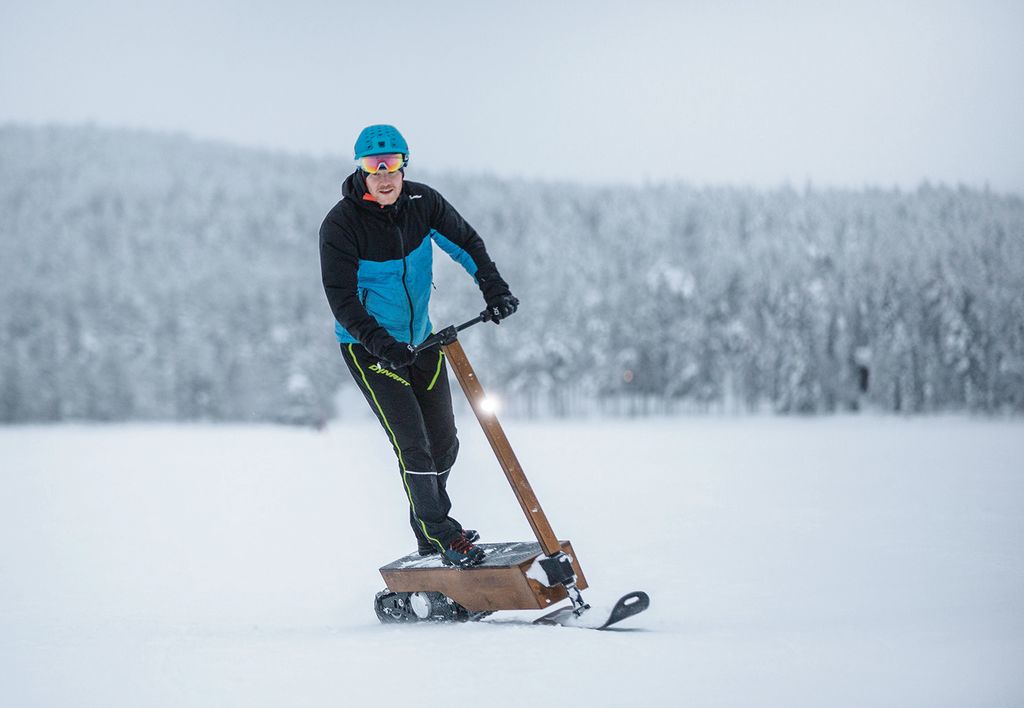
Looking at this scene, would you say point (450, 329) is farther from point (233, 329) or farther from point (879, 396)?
point (233, 329)

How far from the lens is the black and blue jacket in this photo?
13.5 ft

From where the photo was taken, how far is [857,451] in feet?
53.0

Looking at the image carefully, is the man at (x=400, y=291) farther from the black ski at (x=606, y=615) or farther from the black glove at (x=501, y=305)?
the black ski at (x=606, y=615)

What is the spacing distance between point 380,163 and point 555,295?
4522 cm

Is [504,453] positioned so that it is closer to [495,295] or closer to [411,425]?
[411,425]

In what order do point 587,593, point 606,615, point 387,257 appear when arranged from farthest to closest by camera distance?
point 587,593, point 387,257, point 606,615

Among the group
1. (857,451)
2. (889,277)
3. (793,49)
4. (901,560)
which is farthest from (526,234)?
(901,560)

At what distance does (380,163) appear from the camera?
412 cm

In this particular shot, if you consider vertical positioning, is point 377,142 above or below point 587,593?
above

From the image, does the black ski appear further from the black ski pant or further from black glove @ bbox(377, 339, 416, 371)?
black glove @ bbox(377, 339, 416, 371)

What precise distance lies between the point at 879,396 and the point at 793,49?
1415 cm

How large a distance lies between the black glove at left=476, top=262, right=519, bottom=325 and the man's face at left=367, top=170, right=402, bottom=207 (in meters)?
0.57

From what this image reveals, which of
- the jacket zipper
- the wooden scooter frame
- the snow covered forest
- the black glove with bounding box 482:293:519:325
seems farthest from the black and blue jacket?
the snow covered forest

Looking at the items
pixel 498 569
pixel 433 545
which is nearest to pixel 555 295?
pixel 433 545
